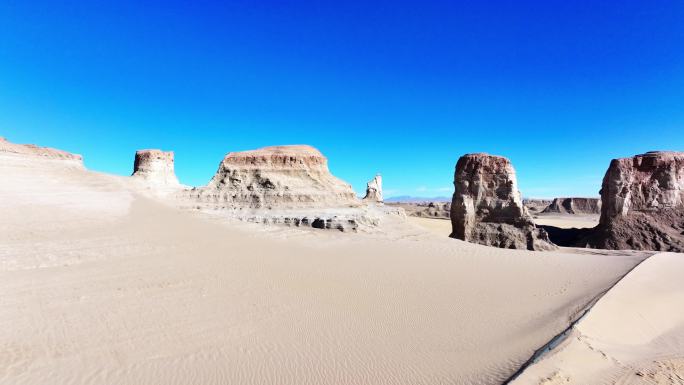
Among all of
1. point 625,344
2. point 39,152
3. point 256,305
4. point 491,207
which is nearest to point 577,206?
point 491,207

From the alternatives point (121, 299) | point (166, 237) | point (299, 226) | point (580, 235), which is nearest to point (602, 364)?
point (121, 299)

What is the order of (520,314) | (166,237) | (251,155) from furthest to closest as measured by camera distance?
(251,155), (166,237), (520,314)

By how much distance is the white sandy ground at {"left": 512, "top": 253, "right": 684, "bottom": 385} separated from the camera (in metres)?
5.68

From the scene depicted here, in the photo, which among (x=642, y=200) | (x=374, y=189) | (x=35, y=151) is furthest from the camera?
(x=374, y=189)

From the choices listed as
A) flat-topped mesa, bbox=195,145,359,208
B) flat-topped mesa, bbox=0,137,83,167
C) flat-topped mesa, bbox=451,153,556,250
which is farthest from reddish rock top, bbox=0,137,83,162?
flat-topped mesa, bbox=451,153,556,250

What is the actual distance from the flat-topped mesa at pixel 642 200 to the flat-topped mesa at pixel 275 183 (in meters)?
20.3

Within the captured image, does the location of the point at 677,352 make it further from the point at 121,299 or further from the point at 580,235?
the point at 580,235

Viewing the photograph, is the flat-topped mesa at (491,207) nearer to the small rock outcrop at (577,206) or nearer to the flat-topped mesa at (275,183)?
the flat-topped mesa at (275,183)

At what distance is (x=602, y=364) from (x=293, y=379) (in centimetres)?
542

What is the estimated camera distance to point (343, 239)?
700 inches

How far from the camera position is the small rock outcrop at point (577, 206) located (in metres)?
68.0

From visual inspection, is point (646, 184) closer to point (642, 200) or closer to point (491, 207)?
point (642, 200)

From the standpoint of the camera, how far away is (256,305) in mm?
8047

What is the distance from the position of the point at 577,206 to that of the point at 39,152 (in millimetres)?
83133
